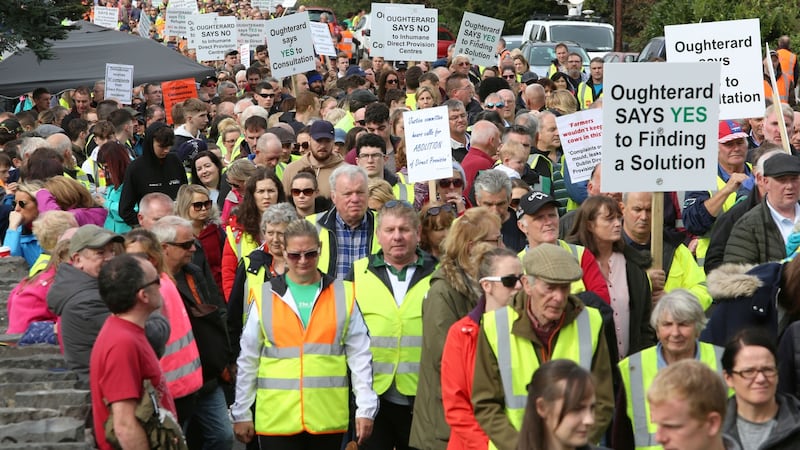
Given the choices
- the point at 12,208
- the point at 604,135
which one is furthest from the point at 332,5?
the point at 604,135

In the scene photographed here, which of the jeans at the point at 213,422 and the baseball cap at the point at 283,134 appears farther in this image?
the baseball cap at the point at 283,134

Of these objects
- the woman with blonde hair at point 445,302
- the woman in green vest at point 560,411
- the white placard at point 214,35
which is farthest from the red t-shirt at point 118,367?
the white placard at point 214,35

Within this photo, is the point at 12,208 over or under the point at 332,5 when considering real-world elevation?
under

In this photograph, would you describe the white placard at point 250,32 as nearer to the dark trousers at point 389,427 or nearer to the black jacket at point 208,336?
the black jacket at point 208,336

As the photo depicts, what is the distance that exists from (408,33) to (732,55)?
8292 mm

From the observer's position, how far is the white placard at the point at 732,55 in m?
10.5

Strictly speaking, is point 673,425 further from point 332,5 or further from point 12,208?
point 332,5

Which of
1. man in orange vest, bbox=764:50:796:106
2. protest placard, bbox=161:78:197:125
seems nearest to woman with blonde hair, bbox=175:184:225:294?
protest placard, bbox=161:78:197:125

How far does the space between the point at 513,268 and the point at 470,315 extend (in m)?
0.31

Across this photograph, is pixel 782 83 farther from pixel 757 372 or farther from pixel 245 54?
pixel 757 372

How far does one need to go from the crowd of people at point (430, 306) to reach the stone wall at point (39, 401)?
17 cm

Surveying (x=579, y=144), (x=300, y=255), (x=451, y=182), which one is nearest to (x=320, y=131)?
(x=451, y=182)

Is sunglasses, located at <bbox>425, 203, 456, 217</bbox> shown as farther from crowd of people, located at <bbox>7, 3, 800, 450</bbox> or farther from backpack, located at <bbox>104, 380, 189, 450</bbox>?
backpack, located at <bbox>104, 380, 189, 450</bbox>

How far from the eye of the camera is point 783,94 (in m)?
19.1
